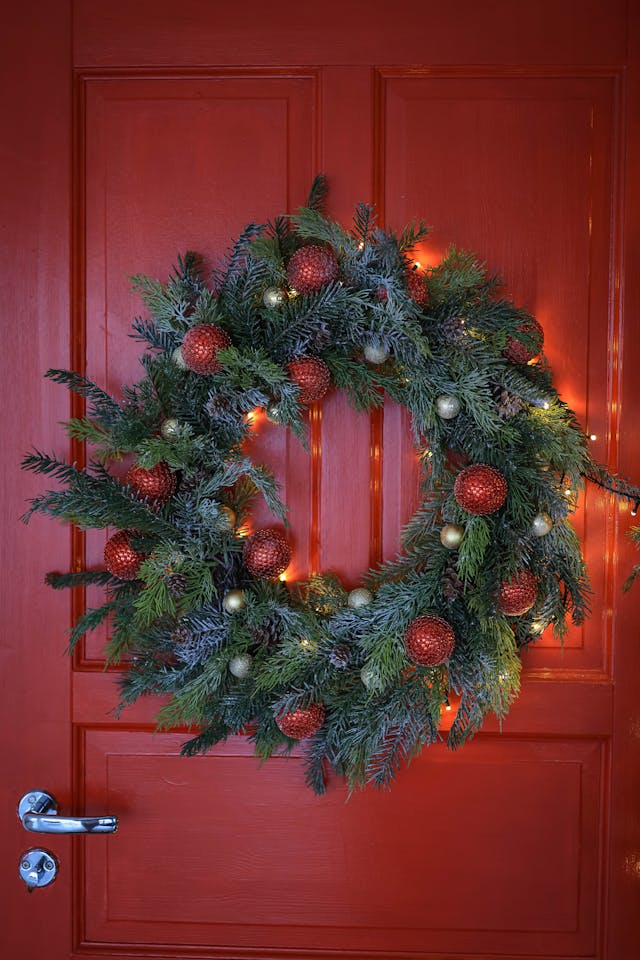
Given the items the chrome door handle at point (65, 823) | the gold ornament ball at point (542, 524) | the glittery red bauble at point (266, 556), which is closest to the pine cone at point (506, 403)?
the gold ornament ball at point (542, 524)

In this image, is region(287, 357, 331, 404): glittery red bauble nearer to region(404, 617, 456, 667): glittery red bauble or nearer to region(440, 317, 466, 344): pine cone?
region(440, 317, 466, 344): pine cone

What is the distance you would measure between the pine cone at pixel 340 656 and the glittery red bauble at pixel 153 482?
0.33 meters

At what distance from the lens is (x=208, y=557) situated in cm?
100

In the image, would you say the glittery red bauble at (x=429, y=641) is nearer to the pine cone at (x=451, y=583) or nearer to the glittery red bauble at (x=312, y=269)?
the pine cone at (x=451, y=583)

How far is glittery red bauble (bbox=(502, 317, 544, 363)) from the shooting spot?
101cm

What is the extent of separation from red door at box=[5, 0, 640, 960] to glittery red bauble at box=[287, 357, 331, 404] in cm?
11

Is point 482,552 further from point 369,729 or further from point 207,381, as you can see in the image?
point 207,381

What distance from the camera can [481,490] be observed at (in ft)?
3.05

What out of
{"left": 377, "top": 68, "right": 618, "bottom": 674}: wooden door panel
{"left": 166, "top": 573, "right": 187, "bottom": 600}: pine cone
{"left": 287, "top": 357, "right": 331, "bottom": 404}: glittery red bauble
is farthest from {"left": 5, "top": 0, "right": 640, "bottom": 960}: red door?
{"left": 166, "top": 573, "right": 187, "bottom": 600}: pine cone

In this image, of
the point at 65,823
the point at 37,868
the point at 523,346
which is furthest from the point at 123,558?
the point at 523,346

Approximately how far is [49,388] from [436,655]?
743 mm

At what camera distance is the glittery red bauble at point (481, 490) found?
0.93 meters

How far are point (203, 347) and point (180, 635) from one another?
426 millimetres

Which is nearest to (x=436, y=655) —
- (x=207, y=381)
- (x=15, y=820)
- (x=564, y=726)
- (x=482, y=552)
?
(x=482, y=552)
